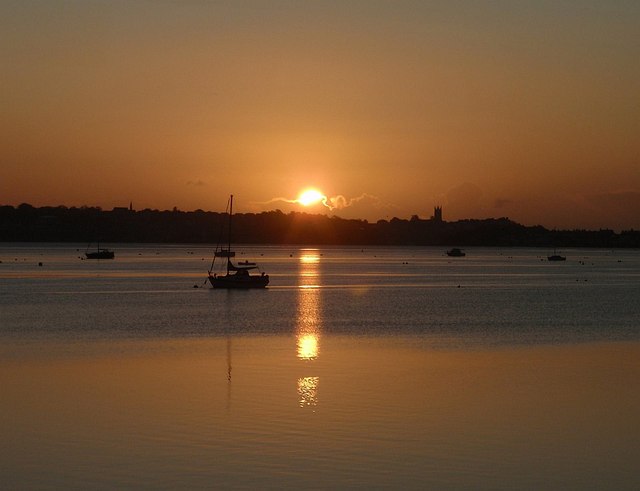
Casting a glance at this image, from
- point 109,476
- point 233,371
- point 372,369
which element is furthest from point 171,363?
point 109,476

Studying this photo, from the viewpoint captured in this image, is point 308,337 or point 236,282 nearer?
point 308,337

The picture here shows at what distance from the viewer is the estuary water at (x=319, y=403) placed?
1619cm

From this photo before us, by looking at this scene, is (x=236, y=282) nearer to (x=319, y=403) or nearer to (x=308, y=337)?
(x=308, y=337)

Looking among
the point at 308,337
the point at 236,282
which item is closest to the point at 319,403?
the point at 308,337

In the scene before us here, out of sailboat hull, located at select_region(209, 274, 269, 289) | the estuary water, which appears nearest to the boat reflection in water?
the estuary water

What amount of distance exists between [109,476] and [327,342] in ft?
75.8

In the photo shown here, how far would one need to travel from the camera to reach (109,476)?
1573cm

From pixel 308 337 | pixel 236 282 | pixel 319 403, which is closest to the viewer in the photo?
pixel 319 403

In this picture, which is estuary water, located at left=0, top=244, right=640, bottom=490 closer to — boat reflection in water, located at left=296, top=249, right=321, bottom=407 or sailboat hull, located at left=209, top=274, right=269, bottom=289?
boat reflection in water, located at left=296, top=249, right=321, bottom=407

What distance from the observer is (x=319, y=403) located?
22.5 metres

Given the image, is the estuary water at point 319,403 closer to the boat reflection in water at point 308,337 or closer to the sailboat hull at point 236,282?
the boat reflection in water at point 308,337

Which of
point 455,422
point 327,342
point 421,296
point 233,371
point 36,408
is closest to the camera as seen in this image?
point 455,422

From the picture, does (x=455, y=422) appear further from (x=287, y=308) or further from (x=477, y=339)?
(x=287, y=308)

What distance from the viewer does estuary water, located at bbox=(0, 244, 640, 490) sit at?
53.1 ft
